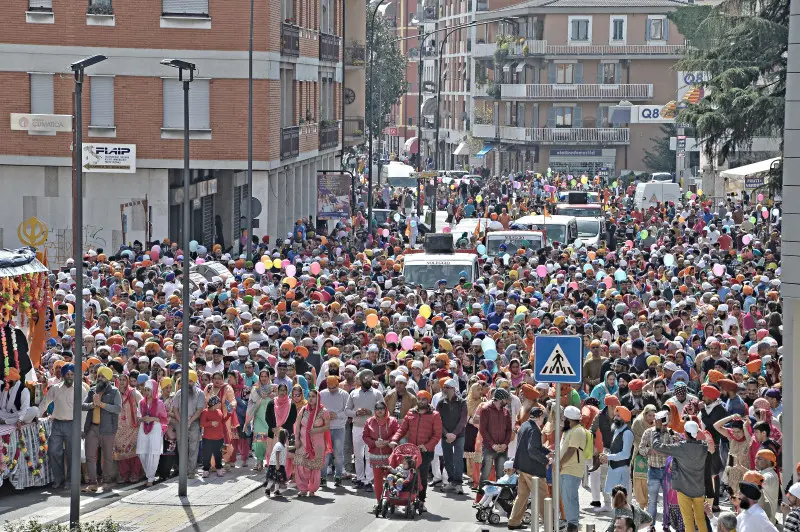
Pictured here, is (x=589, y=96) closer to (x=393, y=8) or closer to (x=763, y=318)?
(x=393, y=8)

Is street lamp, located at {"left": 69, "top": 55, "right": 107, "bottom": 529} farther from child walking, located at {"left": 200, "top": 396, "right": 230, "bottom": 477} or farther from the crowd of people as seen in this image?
child walking, located at {"left": 200, "top": 396, "right": 230, "bottom": 477}

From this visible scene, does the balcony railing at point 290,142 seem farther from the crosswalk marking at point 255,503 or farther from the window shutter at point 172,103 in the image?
the crosswalk marking at point 255,503

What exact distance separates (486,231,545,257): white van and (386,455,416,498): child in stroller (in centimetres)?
2011

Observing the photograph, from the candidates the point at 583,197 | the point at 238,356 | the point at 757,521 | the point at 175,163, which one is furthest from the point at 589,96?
the point at 757,521

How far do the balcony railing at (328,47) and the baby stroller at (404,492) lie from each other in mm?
40372

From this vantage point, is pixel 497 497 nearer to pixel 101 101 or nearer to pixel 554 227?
pixel 554 227

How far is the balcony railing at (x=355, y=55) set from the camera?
66312 mm

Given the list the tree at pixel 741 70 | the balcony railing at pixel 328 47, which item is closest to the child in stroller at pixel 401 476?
the tree at pixel 741 70

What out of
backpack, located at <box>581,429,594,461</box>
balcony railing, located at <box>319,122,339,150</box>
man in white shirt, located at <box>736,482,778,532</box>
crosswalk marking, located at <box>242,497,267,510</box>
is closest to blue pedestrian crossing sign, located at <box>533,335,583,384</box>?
backpack, located at <box>581,429,594,461</box>

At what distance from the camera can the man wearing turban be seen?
19797mm

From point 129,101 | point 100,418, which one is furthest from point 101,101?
point 100,418

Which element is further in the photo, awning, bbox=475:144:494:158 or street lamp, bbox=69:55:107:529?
awning, bbox=475:144:494:158

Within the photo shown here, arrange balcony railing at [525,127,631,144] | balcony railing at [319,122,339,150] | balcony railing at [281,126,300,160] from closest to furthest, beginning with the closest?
balcony railing at [281,126,300,160], balcony railing at [319,122,339,150], balcony railing at [525,127,631,144]

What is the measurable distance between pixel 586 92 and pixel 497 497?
270ft
